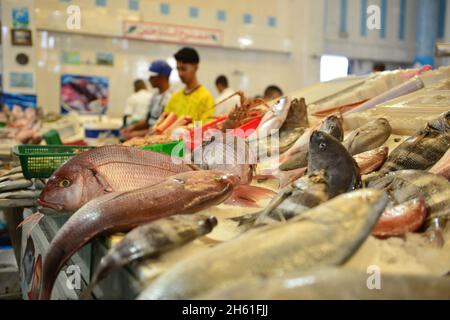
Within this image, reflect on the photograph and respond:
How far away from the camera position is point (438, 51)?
124 inches

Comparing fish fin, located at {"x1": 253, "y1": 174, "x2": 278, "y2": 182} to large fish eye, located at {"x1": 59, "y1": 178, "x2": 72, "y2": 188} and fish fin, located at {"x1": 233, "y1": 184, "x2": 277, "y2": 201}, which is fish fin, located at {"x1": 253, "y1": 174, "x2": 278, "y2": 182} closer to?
fish fin, located at {"x1": 233, "y1": 184, "x2": 277, "y2": 201}

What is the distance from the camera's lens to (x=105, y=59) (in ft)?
42.0

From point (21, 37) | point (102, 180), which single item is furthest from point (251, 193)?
point (21, 37)

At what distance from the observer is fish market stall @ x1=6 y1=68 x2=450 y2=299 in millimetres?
1252

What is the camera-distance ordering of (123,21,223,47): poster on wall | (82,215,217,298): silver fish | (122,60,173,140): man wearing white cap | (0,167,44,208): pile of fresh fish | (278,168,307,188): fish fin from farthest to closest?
(123,21,223,47): poster on wall → (122,60,173,140): man wearing white cap → (0,167,44,208): pile of fresh fish → (278,168,307,188): fish fin → (82,215,217,298): silver fish

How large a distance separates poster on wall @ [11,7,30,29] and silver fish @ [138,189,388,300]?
10513 millimetres

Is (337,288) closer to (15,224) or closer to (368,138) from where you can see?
(368,138)

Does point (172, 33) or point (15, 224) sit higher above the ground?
point (172, 33)

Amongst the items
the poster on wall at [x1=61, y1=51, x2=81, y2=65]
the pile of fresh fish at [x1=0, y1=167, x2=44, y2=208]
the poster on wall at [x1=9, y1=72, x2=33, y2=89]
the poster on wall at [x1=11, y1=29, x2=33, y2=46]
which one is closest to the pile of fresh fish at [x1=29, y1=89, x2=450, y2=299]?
the pile of fresh fish at [x1=0, y1=167, x2=44, y2=208]

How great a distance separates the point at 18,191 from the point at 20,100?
27.2 ft

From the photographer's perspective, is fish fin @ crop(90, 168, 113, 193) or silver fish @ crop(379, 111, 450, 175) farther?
silver fish @ crop(379, 111, 450, 175)
